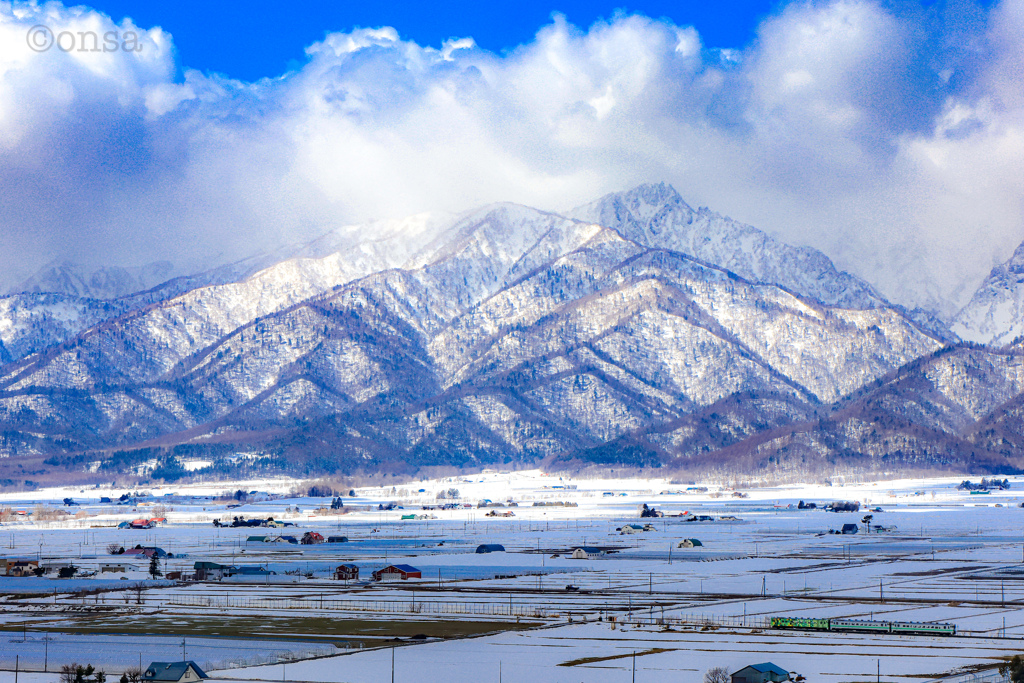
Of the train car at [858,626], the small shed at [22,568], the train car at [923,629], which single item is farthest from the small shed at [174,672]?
the small shed at [22,568]

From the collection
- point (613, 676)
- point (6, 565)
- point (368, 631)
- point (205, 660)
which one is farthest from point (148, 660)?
point (6, 565)

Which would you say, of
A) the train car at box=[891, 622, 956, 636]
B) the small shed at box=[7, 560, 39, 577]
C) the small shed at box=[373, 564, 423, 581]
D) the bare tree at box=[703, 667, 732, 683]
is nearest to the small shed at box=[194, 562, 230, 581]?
A: the small shed at box=[373, 564, 423, 581]

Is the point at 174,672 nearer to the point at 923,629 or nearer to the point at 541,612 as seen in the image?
the point at 541,612

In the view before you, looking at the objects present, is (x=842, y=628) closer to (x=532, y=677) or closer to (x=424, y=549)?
(x=532, y=677)

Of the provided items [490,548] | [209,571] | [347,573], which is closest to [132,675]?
[347,573]

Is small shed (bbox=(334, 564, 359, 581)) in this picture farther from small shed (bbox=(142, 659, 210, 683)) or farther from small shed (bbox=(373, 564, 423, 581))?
small shed (bbox=(142, 659, 210, 683))

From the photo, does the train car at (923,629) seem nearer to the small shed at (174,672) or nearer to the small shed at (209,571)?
the small shed at (174,672)

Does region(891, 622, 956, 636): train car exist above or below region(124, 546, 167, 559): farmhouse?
below
